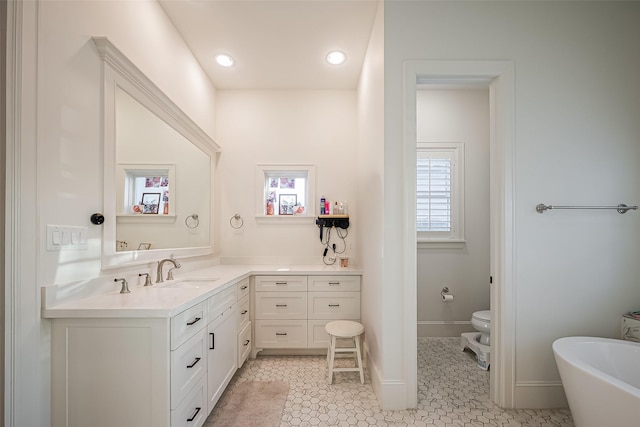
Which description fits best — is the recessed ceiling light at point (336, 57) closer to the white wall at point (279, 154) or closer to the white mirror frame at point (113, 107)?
the white wall at point (279, 154)

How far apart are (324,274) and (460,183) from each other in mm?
1869

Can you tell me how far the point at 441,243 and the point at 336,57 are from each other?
227 centimetres

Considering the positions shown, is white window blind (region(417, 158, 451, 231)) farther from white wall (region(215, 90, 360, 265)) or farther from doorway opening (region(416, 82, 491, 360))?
white wall (region(215, 90, 360, 265))

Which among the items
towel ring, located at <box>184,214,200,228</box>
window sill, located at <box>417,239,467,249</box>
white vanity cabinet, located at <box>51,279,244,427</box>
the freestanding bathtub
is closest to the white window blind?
window sill, located at <box>417,239,467,249</box>

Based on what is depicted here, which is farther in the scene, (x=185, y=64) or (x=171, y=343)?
(x=185, y=64)

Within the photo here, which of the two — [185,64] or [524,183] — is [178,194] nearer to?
[185,64]

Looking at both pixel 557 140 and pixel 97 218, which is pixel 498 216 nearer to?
pixel 557 140

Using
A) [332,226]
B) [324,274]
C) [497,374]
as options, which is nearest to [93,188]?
[324,274]

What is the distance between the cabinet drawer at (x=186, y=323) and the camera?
1331 mm

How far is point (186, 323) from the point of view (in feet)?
4.76

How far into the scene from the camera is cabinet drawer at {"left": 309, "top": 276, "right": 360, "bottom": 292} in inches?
109

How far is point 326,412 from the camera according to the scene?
6.23 feet

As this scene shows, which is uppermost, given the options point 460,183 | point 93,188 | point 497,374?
point 460,183

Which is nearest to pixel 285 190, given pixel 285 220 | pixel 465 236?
pixel 285 220
